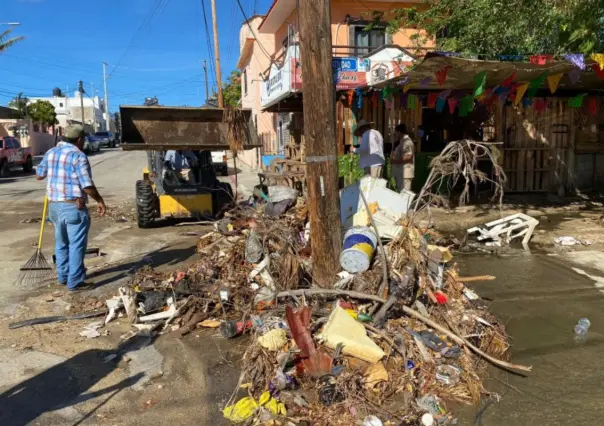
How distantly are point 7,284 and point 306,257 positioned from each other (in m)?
3.91

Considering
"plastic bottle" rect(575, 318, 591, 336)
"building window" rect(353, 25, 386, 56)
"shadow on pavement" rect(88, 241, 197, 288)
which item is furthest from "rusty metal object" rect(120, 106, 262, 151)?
"building window" rect(353, 25, 386, 56)

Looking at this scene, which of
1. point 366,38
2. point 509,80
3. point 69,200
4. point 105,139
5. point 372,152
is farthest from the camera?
point 105,139

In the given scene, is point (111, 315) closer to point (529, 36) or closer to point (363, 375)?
point (363, 375)

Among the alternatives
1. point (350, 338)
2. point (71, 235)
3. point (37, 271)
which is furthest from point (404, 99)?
point (350, 338)

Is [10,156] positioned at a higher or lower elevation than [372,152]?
higher

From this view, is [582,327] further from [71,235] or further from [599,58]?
[71,235]

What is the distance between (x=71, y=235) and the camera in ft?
18.8

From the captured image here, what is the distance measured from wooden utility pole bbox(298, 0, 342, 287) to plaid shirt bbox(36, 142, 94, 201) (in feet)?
9.54

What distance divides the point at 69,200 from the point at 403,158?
257 inches

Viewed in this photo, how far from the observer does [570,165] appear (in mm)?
12914

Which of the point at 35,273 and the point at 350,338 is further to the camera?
the point at 35,273

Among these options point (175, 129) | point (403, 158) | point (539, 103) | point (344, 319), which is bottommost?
point (344, 319)

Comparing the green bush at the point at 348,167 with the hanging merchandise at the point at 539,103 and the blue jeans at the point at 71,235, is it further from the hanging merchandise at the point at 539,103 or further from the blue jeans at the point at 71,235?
the blue jeans at the point at 71,235

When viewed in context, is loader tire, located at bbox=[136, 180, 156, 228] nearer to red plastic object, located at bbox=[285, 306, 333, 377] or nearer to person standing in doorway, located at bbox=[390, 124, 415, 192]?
person standing in doorway, located at bbox=[390, 124, 415, 192]
